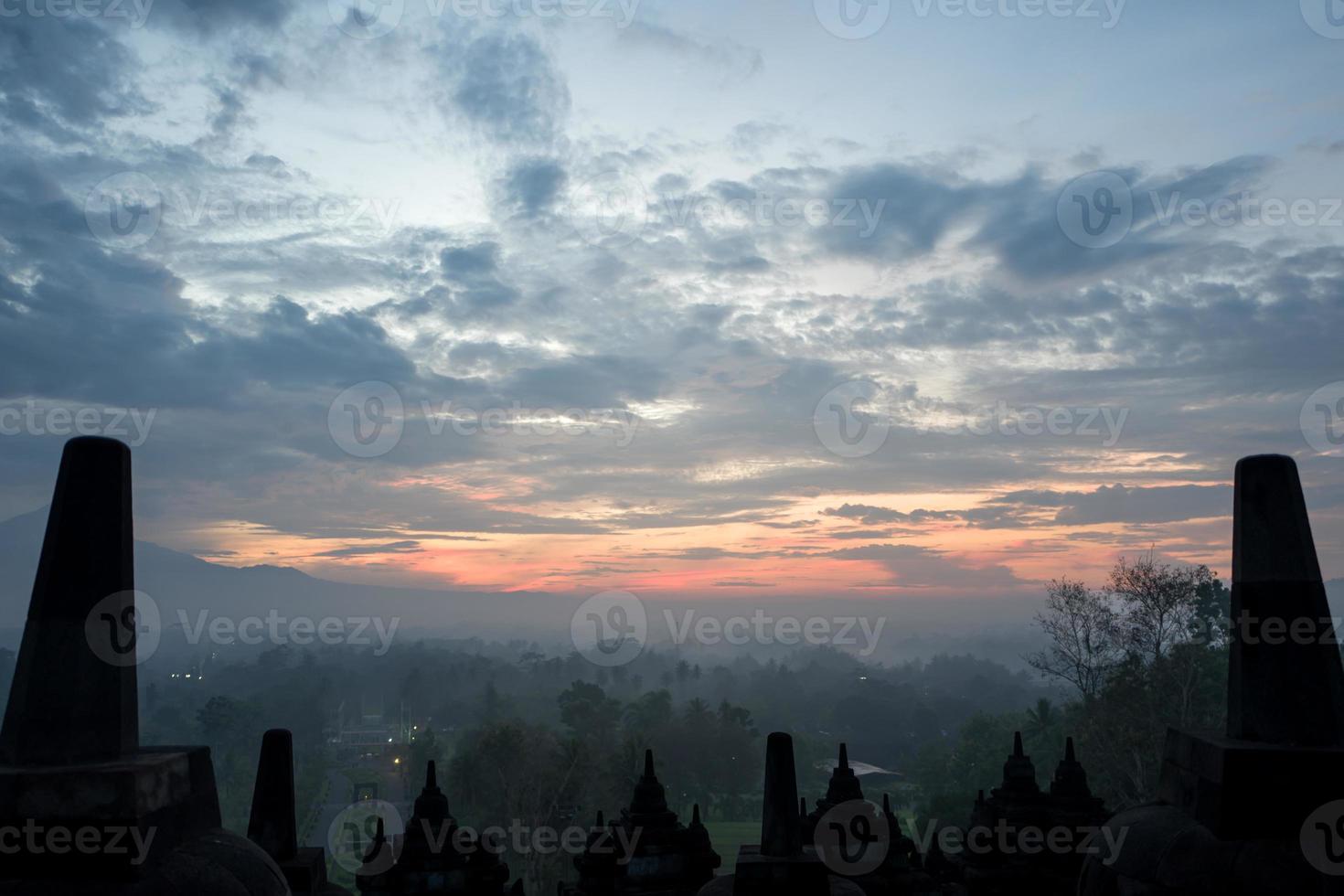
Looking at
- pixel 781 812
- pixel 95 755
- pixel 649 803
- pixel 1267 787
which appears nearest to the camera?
pixel 95 755

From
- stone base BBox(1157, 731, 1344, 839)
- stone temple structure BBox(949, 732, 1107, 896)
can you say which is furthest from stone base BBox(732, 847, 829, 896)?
stone temple structure BBox(949, 732, 1107, 896)

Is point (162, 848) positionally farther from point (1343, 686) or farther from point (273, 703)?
point (273, 703)

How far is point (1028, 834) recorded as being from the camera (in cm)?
1209

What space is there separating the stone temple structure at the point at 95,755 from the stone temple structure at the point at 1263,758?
6.65 m

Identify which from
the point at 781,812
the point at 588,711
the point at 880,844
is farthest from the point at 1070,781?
the point at 588,711

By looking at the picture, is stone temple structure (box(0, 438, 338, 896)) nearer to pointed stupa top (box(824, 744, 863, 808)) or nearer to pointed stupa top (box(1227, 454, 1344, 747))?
pointed stupa top (box(1227, 454, 1344, 747))

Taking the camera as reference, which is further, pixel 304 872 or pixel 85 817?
pixel 304 872

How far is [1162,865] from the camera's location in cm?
666

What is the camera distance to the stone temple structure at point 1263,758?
6.43 meters

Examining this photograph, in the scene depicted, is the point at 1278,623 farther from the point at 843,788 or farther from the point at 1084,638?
the point at 1084,638

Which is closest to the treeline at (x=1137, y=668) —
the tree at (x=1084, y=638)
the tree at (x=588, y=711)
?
the tree at (x=1084, y=638)

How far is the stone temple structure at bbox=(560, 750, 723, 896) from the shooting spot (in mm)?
11164

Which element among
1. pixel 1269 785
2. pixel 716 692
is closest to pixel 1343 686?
pixel 1269 785

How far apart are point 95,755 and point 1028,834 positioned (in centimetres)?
1100
